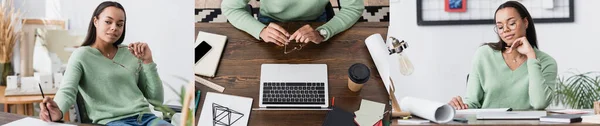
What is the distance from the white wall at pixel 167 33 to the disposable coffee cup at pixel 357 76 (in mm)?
784

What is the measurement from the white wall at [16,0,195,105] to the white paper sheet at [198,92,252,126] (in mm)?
659

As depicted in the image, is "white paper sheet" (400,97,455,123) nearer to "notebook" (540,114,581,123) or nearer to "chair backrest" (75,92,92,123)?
"notebook" (540,114,581,123)

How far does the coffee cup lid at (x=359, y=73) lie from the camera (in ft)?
4.20

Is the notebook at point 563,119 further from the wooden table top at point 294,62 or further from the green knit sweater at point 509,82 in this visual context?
the wooden table top at point 294,62

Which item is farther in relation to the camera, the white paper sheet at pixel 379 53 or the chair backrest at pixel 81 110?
the chair backrest at pixel 81 110

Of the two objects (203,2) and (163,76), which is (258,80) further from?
(163,76)

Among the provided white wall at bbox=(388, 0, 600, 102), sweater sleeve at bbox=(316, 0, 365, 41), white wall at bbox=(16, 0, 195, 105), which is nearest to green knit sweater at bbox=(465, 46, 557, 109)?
white wall at bbox=(388, 0, 600, 102)

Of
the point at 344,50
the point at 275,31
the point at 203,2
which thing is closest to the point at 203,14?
the point at 203,2

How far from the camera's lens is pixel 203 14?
1289 millimetres

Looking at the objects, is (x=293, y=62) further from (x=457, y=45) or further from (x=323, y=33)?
(x=457, y=45)

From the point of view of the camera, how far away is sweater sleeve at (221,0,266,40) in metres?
1.32

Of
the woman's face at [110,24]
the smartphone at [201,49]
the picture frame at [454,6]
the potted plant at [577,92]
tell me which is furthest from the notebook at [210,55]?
the potted plant at [577,92]

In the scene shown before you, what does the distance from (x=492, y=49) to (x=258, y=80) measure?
2168mm

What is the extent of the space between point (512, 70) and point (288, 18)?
2076 millimetres
